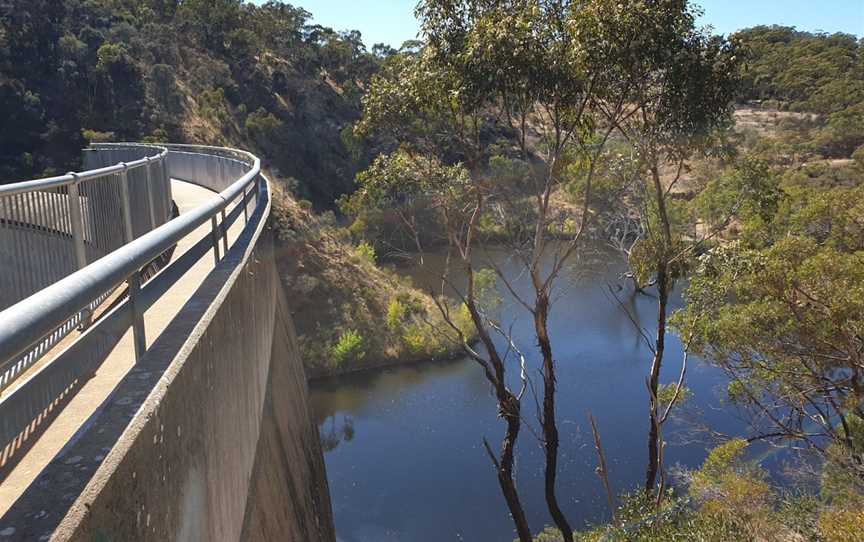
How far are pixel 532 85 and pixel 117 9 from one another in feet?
157

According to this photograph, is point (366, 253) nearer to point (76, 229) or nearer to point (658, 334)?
point (658, 334)

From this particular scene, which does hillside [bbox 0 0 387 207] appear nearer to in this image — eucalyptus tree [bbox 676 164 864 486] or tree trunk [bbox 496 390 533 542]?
tree trunk [bbox 496 390 533 542]

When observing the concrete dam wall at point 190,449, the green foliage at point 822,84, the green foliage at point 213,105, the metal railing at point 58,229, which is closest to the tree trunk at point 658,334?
the concrete dam wall at point 190,449

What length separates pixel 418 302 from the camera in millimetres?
35125

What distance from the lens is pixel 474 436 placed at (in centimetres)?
2333

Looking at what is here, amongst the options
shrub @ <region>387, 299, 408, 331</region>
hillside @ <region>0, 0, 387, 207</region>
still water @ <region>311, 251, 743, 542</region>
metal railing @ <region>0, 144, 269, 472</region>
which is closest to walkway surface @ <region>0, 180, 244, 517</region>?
metal railing @ <region>0, 144, 269, 472</region>

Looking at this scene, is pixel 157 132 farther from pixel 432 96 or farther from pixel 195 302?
pixel 195 302

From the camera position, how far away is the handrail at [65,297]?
1.60 metres

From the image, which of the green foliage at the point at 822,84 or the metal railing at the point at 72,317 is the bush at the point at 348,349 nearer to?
the metal railing at the point at 72,317

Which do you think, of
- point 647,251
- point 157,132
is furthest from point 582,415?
point 157,132

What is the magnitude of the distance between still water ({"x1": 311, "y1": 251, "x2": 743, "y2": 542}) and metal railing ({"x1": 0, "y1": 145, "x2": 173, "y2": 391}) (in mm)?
13885

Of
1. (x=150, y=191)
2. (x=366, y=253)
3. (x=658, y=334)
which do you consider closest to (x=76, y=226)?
(x=150, y=191)

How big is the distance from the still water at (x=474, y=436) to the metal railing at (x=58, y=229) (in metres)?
13.9

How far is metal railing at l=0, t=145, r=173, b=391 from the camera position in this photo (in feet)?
11.3
